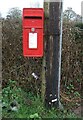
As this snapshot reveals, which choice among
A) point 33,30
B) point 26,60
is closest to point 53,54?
point 33,30

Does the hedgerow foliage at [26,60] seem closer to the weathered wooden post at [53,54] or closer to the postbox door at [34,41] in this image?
the weathered wooden post at [53,54]

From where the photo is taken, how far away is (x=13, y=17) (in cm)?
703

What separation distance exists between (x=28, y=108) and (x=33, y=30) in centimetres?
124

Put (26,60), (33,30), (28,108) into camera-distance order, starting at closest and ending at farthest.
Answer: (33,30) < (28,108) < (26,60)

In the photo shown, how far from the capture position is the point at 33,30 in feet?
17.6

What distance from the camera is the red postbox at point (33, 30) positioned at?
5352 mm

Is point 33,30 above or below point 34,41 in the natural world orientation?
above

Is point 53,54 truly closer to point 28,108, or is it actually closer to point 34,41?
point 34,41

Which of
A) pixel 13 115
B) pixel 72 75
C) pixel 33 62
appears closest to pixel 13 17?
pixel 33 62

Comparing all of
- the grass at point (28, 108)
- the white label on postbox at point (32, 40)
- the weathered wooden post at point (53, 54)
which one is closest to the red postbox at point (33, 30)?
the white label on postbox at point (32, 40)

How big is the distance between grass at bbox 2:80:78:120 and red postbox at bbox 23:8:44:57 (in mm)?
848

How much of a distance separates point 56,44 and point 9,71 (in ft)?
5.66

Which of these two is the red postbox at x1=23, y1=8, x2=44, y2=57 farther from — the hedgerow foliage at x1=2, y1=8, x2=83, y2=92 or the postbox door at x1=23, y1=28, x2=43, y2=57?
the hedgerow foliage at x1=2, y1=8, x2=83, y2=92

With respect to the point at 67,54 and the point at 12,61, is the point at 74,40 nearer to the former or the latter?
the point at 67,54
